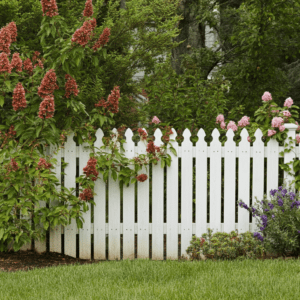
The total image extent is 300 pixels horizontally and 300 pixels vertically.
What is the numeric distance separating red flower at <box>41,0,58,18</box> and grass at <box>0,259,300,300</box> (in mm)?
2547

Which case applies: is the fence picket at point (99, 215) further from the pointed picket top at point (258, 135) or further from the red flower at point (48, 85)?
the pointed picket top at point (258, 135)

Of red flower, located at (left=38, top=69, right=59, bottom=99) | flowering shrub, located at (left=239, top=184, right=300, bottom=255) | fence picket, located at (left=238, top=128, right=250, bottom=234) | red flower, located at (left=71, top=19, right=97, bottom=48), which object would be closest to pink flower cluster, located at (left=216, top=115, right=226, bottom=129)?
fence picket, located at (left=238, top=128, right=250, bottom=234)

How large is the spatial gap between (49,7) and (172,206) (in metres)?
2.53

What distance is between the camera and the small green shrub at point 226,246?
4.24 m

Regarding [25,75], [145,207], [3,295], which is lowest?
[3,295]

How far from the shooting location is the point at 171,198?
4633 millimetres

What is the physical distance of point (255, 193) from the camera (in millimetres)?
4672

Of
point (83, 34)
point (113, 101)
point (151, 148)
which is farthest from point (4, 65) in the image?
point (151, 148)

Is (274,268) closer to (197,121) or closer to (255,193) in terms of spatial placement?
(255,193)

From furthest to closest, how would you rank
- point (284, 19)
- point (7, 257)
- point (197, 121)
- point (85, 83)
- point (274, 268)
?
point (284, 19) < point (197, 121) < point (85, 83) < point (7, 257) < point (274, 268)

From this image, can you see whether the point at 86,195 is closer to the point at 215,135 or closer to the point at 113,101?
the point at 113,101

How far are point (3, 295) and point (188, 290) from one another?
1445 mm

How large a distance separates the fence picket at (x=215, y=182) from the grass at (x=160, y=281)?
0.80 m

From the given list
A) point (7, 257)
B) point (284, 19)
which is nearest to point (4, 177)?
point (7, 257)
